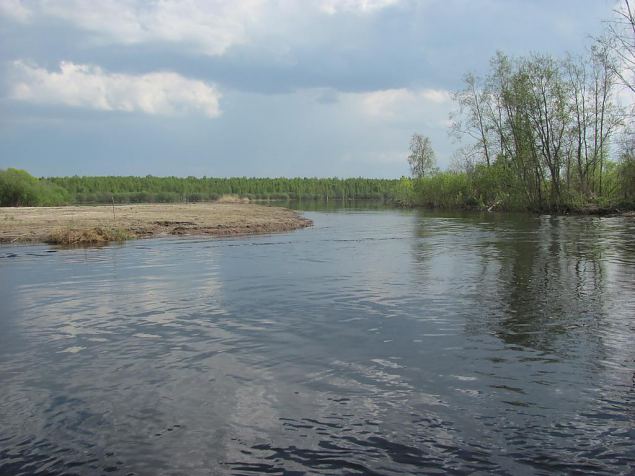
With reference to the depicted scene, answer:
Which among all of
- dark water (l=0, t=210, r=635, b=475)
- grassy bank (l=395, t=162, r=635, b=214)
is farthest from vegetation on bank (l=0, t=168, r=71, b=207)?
dark water (l=0, t=210, r=635, b=475)

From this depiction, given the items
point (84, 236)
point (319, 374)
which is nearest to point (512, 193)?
point (84, 236)

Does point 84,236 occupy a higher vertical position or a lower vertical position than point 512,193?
lower

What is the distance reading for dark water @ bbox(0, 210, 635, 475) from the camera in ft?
18.3

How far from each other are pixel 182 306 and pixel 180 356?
4.18m

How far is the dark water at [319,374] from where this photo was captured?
5.59 metres

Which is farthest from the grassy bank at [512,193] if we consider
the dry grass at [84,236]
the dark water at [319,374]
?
the dry grass at [84,236]

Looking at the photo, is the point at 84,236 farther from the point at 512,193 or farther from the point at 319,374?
the point at 512,193

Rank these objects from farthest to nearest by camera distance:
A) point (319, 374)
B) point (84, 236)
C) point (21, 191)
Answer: point (21, 191) → point (84, 236) → point (319, 374)

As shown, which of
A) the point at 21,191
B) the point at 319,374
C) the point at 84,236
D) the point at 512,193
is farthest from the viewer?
the point at 21,191

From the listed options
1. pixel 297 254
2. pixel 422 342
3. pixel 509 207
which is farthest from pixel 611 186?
pixel 422 342

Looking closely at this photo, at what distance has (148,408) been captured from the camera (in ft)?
22.3

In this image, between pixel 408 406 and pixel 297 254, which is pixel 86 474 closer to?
pixel 408 406

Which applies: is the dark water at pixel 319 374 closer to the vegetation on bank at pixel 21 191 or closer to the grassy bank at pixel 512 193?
the grassy bank at pixel 512 193

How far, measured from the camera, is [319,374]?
315 inches
